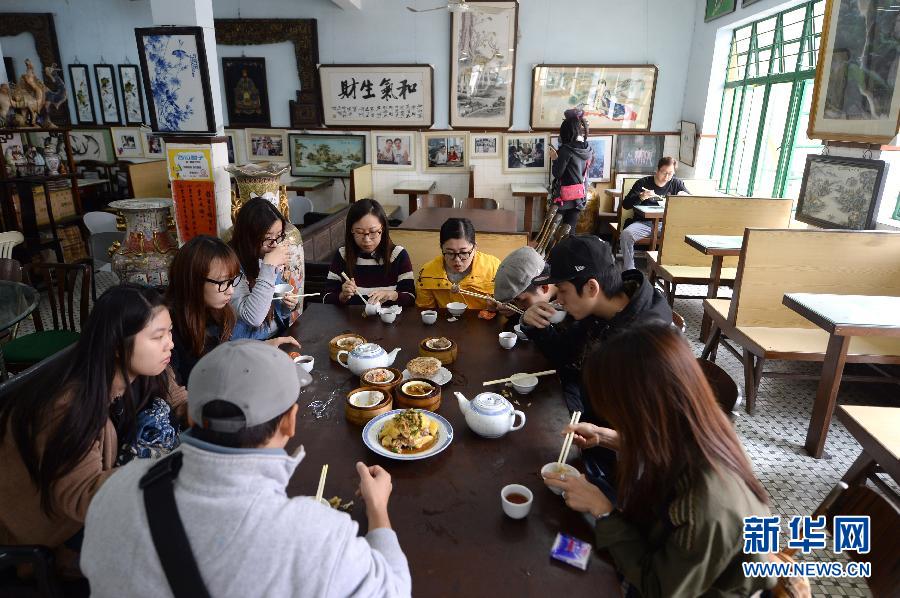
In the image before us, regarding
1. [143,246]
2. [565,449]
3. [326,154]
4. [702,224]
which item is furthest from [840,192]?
[326,154]

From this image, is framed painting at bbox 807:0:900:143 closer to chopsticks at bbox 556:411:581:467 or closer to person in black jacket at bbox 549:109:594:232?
person in black jacket at bbox 549:109:594:232

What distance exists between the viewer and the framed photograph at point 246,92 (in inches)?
316

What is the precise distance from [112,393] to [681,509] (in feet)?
5.07

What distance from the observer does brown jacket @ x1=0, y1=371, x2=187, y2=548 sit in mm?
1276

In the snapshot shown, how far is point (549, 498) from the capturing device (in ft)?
4.48

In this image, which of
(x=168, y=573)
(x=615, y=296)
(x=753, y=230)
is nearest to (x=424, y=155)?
(x=753, y=230)

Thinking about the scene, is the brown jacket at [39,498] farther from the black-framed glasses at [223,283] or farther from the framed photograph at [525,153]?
the framed photograph at [525,153]

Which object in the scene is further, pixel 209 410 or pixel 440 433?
pixel 440 433

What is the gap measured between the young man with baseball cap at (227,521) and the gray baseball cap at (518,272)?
1591mm

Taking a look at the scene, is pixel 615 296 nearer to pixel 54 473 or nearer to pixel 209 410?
pixel 209 410

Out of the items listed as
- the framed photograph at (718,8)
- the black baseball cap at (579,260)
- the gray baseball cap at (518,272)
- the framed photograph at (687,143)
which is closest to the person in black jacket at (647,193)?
the framed photograph at (687,143)

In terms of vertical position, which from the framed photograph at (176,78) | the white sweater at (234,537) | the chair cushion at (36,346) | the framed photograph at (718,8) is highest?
the framed photograph at (718,8)

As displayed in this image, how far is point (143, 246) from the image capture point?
14.1 feet

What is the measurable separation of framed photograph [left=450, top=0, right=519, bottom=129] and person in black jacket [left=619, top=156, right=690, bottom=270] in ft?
7.87
